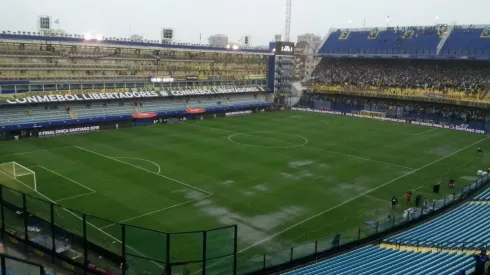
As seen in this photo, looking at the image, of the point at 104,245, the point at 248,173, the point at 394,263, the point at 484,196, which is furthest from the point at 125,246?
the point at 484,196

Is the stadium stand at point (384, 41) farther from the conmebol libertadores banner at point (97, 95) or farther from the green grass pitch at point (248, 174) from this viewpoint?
the green grass pitch at point (248, 174)

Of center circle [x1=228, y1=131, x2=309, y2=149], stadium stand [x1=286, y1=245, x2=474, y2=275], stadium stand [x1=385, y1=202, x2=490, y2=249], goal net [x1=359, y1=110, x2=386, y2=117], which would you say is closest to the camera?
stadium stand [x1=286, y1=245, x2=474, y2=275]

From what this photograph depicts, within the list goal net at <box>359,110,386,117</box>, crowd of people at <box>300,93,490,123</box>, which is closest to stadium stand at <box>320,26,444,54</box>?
crowd of people at <box>300,93,490,123</box>

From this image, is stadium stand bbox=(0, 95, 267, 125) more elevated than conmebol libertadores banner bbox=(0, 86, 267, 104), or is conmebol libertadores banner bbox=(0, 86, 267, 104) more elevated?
conmebol libertadores banner bbox=(0, 86, 267, 104)

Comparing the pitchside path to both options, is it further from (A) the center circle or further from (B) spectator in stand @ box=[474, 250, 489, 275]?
(B) spectator in stand @ box=[474, 250, 489, 275]

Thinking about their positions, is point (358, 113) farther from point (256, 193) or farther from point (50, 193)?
point (50, 193)

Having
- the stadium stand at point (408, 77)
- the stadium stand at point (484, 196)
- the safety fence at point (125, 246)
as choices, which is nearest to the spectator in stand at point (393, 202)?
the stadium stand at point (484, 196)

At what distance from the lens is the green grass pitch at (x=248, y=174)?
2403 centimetres

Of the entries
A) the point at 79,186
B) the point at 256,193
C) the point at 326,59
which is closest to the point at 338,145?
the point at 256,193

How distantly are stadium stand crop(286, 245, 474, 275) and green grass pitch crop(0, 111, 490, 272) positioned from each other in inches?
111

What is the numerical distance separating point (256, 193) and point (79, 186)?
461 inches

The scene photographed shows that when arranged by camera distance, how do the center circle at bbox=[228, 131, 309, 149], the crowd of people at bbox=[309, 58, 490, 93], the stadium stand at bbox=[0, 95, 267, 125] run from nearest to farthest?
the center circle at bbox=[228, 131, 309, 149] < the stadium stand at bbox=[0, 95, 267, 125] < the crowd of people at bbox=[309, 58, 490, 93]

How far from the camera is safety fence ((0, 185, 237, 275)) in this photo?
1309 centimetres

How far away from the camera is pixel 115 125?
5303cm
